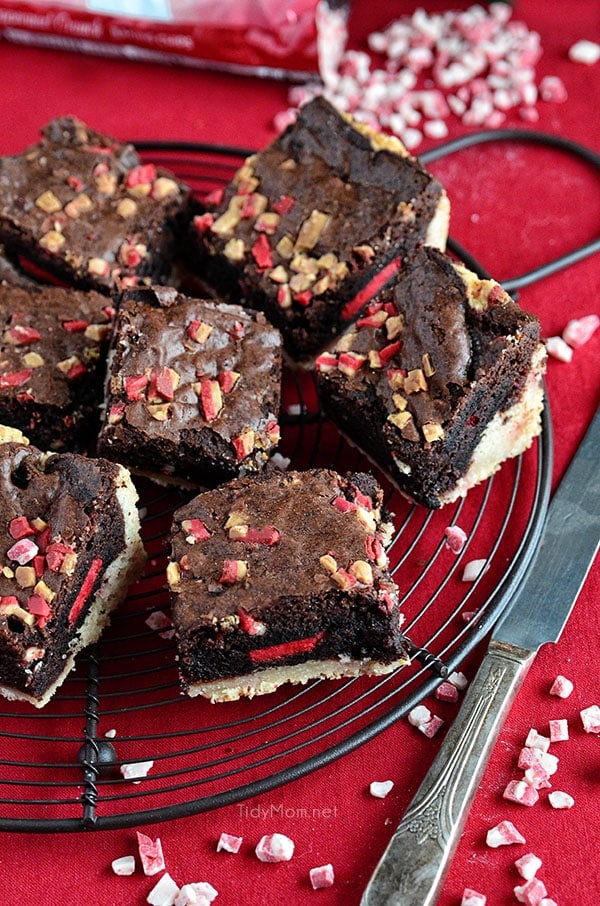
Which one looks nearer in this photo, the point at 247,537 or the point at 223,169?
the point at 247,537

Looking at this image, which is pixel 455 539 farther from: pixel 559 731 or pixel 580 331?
pixel 580 331

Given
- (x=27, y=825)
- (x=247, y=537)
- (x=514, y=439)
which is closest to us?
(x=27, y=825)

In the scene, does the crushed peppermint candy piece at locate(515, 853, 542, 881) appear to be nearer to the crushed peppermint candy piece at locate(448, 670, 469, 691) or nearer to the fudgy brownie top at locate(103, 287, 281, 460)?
the crushed peppermint candy piece at locate(448, 670, 469, 691)

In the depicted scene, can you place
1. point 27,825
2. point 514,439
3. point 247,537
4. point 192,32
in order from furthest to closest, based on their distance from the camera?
point 192,32 → point 514,439 → point 247,537 → point 27,825

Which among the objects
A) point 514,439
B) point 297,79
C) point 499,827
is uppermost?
point 297,79

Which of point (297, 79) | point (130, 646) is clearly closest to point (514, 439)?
point (130, 646)

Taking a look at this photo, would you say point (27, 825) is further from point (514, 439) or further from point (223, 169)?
point (223, 169)
